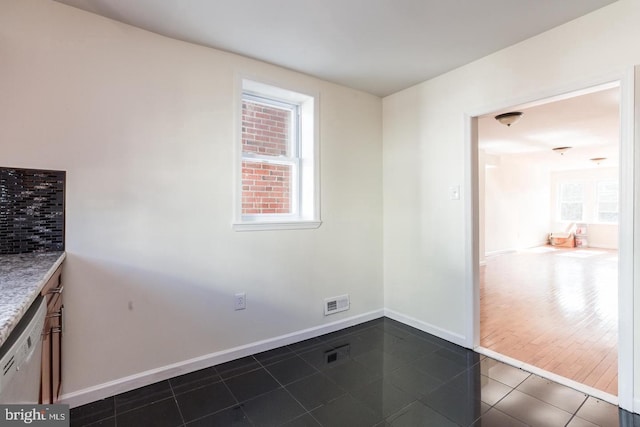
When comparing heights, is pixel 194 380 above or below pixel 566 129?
below

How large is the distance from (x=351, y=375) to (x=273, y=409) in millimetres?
633

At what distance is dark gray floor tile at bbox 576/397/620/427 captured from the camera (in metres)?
1.74

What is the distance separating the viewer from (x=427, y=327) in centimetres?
300

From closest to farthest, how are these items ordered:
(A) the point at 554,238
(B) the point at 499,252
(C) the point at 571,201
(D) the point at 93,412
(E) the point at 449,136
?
(D) the point at 93,412 → (E) the point at 449,136 → (B) the point at 499,252 → (A) the point at 554,238 → (C) the point at 571,201

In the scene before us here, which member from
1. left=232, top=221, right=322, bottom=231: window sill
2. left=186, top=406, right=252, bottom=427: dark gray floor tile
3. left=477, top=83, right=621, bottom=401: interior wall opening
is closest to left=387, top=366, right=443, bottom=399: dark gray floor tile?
left=477, top=83, right=621, bottom=401: interior wall opening

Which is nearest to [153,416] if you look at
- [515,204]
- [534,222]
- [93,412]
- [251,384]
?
[93,412]

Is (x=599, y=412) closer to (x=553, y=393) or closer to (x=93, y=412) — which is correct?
(x=553, y=393)

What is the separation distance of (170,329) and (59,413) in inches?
36.9

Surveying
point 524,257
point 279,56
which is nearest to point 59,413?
point 279,56

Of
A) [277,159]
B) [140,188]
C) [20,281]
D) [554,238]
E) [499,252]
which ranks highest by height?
[277,159]

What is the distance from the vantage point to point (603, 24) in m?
1.89

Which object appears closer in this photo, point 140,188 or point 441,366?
point 140,188

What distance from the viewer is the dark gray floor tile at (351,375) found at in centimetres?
215

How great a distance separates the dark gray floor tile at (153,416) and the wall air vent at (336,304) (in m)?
1.48
